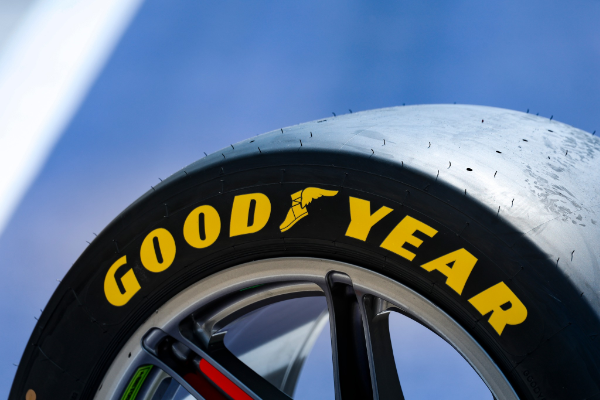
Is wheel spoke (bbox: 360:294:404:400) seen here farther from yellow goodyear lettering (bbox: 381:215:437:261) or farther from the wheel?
yellow goodyear lettering (bbox: 381:215:437:261)

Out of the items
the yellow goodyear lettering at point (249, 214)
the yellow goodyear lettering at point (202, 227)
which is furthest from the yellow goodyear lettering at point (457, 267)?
the yellow goodyear lettering at point (202, 227)

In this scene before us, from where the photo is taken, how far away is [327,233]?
1109mm

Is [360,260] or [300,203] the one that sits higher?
[300,203]

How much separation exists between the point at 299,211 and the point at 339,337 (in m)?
0.31

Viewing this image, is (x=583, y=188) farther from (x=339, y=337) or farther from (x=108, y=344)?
(x=108, y=344)

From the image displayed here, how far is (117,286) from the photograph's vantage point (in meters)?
1.32

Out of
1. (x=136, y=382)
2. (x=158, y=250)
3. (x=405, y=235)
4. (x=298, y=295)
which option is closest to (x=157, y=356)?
(x=136, y=382)

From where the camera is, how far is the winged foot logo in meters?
1.11

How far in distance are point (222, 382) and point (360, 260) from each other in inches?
20.2

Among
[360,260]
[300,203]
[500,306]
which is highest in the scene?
[300,203]

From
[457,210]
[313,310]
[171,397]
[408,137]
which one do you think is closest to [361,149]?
[408,137]

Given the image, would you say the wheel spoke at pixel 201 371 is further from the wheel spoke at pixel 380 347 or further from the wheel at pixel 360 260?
the wheel spoke at pixel 380 347

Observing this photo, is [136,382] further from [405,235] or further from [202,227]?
[405,235]

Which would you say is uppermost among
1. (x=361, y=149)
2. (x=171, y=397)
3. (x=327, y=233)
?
(x=361, y=149)
